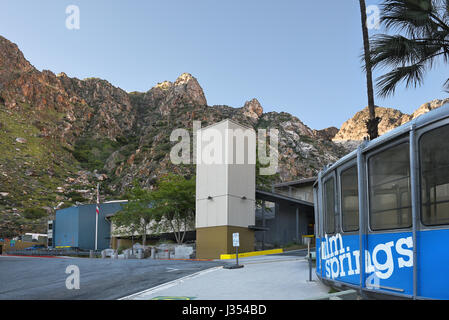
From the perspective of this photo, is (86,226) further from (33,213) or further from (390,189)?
(390,189)

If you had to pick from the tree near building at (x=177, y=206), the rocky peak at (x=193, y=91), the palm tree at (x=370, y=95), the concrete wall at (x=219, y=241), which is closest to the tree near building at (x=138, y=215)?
the tree near building at (x=177, y=206)

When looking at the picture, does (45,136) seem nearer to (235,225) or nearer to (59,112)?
(59,112)

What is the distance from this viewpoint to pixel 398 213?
21.0 feet

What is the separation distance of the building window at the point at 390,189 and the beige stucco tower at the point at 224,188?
2573 centimetres

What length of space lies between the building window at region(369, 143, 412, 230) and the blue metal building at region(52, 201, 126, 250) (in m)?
57.8

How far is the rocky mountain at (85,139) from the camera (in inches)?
4190

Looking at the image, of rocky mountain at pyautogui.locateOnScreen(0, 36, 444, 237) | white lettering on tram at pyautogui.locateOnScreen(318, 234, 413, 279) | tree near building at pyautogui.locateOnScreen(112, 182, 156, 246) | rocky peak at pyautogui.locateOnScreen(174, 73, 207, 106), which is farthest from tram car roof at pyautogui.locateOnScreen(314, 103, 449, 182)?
rocky peak at pyautogui.locateOnScreen(174, 73, 207, 106)

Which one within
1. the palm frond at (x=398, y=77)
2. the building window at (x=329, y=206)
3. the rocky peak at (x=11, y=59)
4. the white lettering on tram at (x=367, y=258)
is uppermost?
the rocky peak at (x=11, y=59)

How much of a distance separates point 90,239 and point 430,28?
62272 mm

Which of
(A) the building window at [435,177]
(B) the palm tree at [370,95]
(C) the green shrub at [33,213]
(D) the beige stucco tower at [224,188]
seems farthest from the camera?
(C) the green shrub at [33,213]

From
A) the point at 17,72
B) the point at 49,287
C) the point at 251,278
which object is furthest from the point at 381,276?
the point at 17,72

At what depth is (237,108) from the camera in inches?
6250

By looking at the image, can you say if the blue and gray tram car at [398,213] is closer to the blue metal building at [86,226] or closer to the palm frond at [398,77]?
the palm frond at [398,77]

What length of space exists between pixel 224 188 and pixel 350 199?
2514 centimetres
